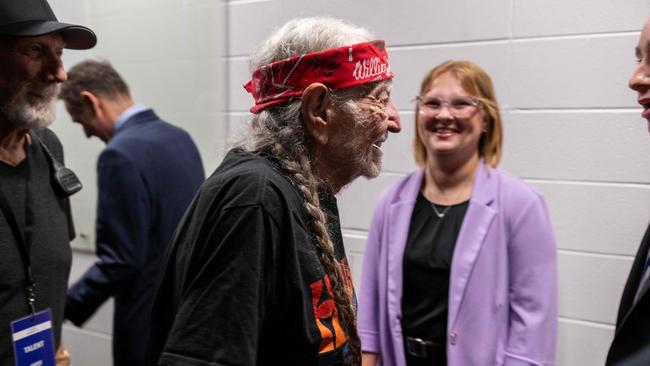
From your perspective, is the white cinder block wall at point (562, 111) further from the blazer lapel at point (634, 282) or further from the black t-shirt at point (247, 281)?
the black t-shirt at point (247, 281)

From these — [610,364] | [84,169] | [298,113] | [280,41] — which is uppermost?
[280,41]

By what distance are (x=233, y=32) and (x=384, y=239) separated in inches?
56.0

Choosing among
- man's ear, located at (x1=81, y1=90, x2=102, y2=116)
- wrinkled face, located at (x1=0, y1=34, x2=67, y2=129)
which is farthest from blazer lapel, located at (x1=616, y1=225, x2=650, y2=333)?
man's ear, located at (x1=81, y1=90, x2=102, y2=116)

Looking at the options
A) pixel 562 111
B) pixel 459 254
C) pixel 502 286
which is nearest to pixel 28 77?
pixel 459 254

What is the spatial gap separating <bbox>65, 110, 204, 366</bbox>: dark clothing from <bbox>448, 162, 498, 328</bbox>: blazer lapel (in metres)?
1.05

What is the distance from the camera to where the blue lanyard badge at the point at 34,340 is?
1404 millimetres

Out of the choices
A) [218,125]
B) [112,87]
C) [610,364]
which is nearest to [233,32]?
A: [218,125]

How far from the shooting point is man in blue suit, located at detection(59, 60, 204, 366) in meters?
2.20

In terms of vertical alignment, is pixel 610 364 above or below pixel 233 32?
below

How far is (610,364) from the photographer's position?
1.24m

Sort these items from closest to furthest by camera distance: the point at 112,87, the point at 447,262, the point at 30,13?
the point at 30,13 < the point at 447,262 < the point at 112,87

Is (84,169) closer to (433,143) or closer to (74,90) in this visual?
(74,90)

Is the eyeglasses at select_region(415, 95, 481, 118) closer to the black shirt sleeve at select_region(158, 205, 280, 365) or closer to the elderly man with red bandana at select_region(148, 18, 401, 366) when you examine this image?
the elderly man with red bandana at select_region(148, 18, 401, 366)

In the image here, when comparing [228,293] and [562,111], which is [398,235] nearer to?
[562,111]
